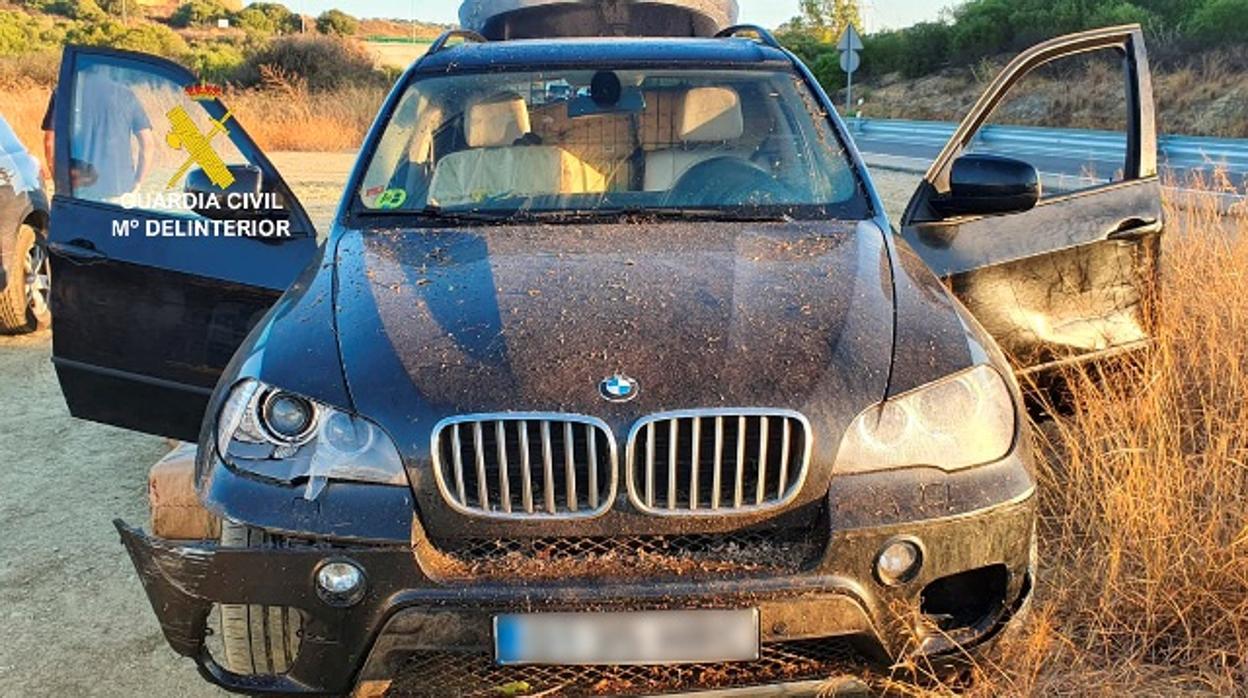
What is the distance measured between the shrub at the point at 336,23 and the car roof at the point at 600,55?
190 feet

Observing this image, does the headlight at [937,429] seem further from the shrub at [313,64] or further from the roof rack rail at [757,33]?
the shrub at [313,64]

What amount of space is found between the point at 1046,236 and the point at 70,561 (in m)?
3.54

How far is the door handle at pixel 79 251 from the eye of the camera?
12.0ft

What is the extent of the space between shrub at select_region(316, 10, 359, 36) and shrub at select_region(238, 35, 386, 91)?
30.6m

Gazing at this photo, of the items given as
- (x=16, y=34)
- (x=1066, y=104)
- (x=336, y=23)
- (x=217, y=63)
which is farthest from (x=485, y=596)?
(x=336, y=23)

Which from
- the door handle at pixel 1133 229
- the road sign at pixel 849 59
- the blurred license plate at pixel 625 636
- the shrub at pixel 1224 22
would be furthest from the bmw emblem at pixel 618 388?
the shrub at pixel 1224 22

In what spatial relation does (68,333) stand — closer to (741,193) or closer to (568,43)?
(568,43)

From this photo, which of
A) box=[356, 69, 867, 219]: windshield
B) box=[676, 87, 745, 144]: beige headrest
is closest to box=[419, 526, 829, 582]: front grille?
box=[356, 69, 867, 219]: windshield

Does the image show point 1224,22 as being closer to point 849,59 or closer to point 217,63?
point 849,59

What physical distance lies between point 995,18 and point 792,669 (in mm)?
43069

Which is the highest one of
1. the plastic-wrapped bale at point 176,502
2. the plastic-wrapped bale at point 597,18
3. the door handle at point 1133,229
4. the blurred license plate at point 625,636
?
the plastic-wrapped bale at point 597,18

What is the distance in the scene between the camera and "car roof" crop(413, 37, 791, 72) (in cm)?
399

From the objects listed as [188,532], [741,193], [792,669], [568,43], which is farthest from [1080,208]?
[188,532]

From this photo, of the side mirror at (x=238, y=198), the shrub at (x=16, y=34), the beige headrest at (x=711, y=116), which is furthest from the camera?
the shrub at (x=16, y=34)
